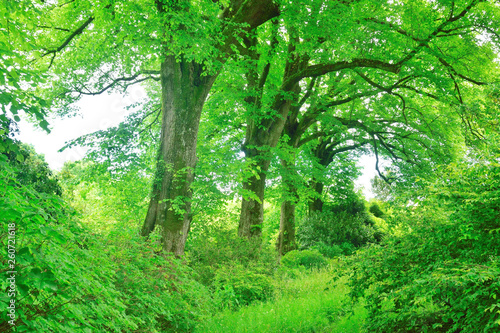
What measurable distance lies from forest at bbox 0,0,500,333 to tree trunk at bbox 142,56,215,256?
4 centimetres

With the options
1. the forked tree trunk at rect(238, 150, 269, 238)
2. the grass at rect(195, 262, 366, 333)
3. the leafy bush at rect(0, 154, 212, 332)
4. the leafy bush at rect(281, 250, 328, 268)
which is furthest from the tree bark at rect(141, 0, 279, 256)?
the leafy bush at rect(281, 250, 328, 268)

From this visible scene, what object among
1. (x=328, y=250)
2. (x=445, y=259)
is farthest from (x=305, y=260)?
(x=445, y=259)

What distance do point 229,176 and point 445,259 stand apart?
6273 mm

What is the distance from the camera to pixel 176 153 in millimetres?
9070

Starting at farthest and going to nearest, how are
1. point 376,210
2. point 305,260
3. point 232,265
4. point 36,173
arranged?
point 376,210, point 305,260, point 232,265, point 36,173

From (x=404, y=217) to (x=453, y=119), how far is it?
1034 cm

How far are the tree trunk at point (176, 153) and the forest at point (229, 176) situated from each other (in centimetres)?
4

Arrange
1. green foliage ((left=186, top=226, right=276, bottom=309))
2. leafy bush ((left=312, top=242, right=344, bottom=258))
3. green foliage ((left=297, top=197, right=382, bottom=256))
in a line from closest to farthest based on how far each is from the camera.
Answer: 1. green foliage ((left=186, top=226, right=276, bottom=309))
2. leafy bush ((left=312, top=242, right=344, bottom=258))
3. green foliage ((left=297, top=197, right=382, bottom=256))

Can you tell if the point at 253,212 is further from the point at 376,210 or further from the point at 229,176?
the point at 376,210

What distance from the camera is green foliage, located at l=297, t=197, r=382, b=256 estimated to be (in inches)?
787

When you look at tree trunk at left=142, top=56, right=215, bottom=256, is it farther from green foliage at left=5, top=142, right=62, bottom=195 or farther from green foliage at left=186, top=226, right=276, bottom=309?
green foliage at left=5, top=142, right=62, bottom=195

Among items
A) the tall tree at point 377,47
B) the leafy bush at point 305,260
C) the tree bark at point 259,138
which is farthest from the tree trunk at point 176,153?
the leafy bush at point 305,260

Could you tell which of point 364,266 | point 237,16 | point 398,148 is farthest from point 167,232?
point 398,148

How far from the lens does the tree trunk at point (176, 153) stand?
28.3ft
